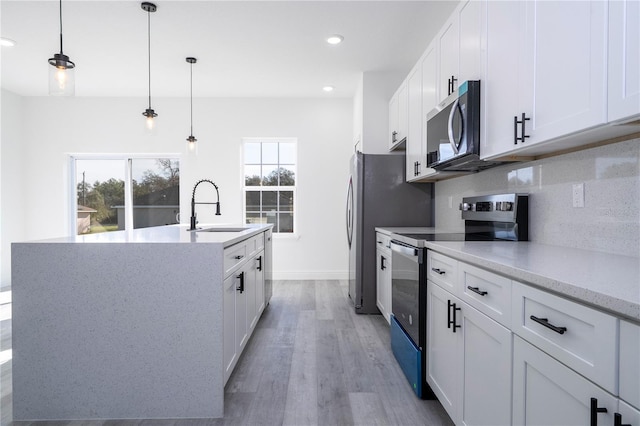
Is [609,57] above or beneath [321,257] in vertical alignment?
above

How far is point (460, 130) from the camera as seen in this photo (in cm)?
208

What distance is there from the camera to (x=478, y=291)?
139cm

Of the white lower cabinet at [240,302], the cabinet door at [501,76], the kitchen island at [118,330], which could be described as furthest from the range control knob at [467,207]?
the kitchen island at [118,330]

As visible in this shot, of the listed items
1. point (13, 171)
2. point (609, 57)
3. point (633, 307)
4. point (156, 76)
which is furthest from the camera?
point (13, 171)

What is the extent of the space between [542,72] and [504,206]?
3.01 feet

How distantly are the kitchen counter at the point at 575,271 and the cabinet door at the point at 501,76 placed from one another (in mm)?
549

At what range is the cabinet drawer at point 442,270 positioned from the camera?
5.42 ft

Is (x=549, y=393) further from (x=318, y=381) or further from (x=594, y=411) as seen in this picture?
(x=318, y=381)

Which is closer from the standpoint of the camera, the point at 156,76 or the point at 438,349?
the point at 438,349

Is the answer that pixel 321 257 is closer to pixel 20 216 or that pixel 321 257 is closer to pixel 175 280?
pixel 175 280

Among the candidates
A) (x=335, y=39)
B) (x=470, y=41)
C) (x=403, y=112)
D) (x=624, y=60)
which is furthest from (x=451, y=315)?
(x=335, y=39)

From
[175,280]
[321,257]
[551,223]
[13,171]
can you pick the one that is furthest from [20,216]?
[551,223]

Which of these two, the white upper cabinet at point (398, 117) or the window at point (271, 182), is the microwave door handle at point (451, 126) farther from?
the window at point (271, 182)

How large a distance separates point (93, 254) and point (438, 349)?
1816mm
